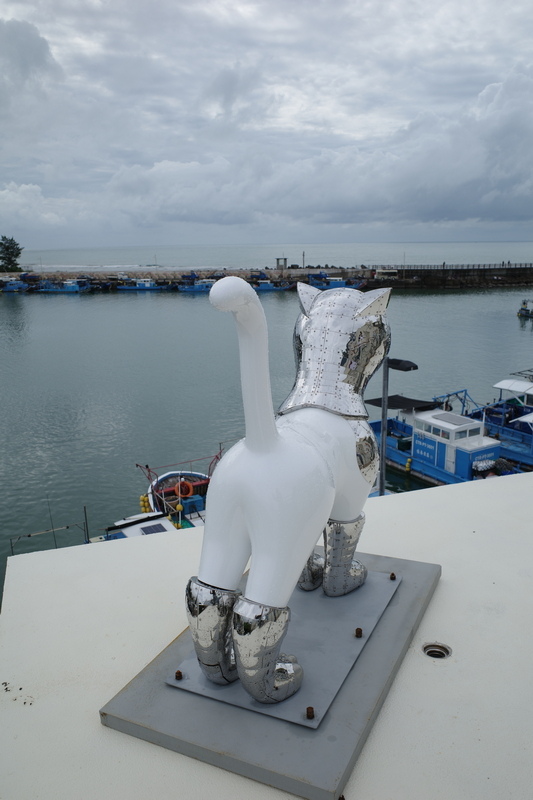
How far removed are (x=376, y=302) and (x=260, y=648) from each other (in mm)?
1922

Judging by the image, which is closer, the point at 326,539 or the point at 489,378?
the point at 326,539

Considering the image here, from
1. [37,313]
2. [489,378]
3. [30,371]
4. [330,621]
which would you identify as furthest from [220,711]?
[37,313]

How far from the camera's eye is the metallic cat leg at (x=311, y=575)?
377cm

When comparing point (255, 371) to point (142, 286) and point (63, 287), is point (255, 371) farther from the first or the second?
point (63, 287)

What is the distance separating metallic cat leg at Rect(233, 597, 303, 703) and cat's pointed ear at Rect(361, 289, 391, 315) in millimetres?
1690

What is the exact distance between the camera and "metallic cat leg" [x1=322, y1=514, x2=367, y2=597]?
3535 mm

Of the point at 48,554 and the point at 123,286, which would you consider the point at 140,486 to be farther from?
the point at 123,286

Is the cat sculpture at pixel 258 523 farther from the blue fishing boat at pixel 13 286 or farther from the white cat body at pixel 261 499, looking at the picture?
the blue fishing boat at pixel 13 286

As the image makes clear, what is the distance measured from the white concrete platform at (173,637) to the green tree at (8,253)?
6123cm

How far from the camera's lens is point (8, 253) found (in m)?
59.6

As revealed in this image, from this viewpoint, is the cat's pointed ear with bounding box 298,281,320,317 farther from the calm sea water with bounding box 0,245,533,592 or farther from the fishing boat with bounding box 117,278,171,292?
the fishing boat with bounding box 117,278,171,292

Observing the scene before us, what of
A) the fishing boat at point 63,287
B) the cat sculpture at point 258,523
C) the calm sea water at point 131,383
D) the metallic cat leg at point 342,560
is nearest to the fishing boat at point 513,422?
the calm sea water at point 131,383

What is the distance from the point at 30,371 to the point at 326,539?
20.4 meters

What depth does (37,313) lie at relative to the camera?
3684cm
